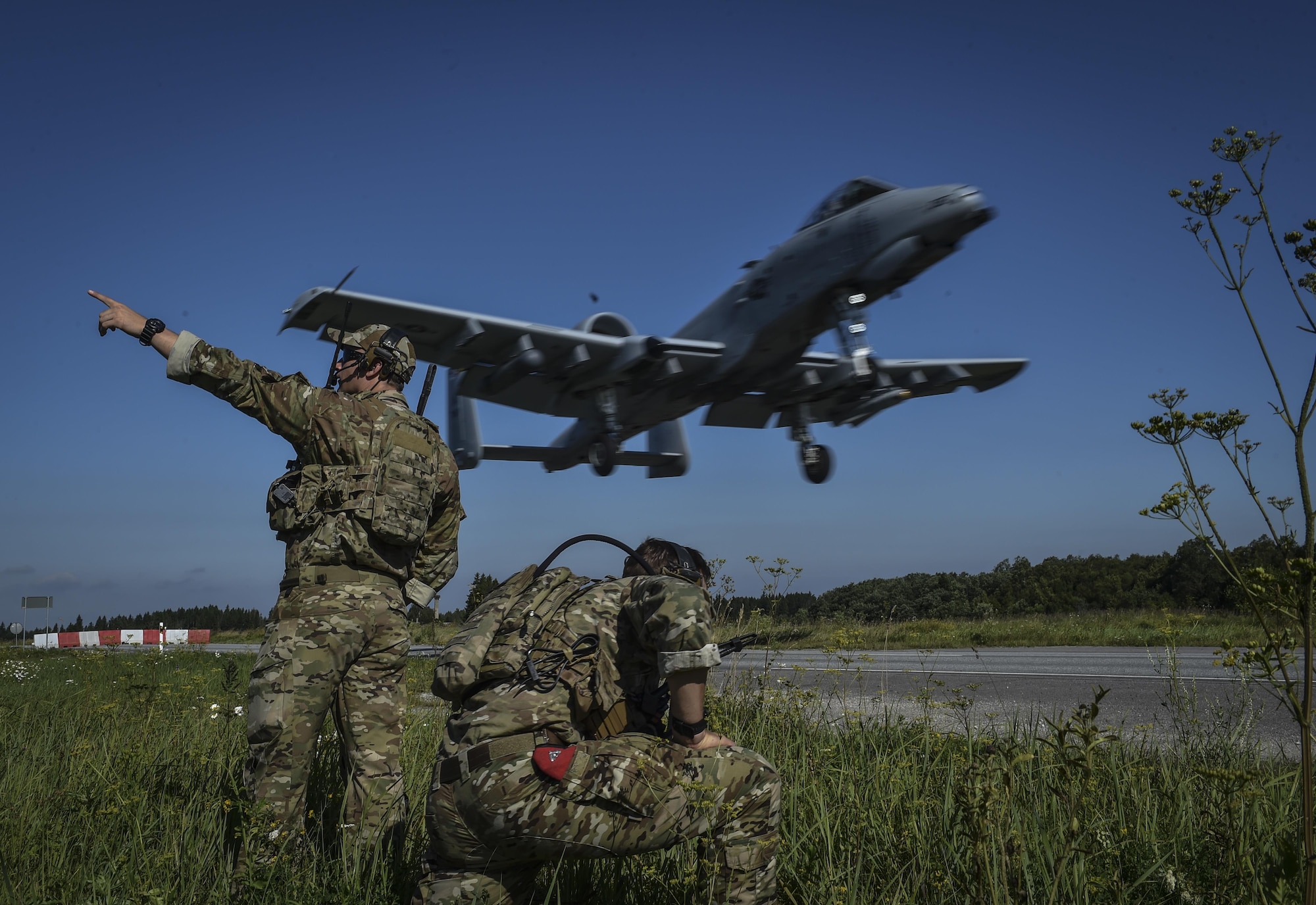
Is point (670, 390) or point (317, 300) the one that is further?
point (670, 390)

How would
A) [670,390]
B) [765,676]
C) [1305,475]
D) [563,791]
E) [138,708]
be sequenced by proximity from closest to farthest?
[1305,475] → [563,791] → [765,676] → [138,708] → [670,390]

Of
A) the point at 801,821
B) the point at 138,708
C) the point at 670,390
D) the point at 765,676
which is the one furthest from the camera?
the point at 670,390

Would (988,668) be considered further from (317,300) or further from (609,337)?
(317,300)

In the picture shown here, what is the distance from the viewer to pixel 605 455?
16.8 meters

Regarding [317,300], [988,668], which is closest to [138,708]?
[317,300]

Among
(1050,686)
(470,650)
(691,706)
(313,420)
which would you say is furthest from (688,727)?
(1050,686)

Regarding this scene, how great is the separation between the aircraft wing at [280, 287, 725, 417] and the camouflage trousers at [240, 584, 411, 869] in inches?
417

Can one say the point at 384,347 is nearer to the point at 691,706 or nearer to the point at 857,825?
the point at 691,706

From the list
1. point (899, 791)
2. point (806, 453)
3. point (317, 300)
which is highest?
point (317, 300)

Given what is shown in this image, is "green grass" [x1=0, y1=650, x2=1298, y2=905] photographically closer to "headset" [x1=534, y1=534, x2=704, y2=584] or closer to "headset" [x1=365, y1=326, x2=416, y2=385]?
"headset" [x1=534, y1=534, x2=704, y2=584]

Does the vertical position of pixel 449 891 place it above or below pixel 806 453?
below

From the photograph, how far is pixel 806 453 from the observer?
610 inches

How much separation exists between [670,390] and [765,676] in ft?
33.1

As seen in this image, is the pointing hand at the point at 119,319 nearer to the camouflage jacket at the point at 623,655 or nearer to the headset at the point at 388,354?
the headset at the point at 388,354
